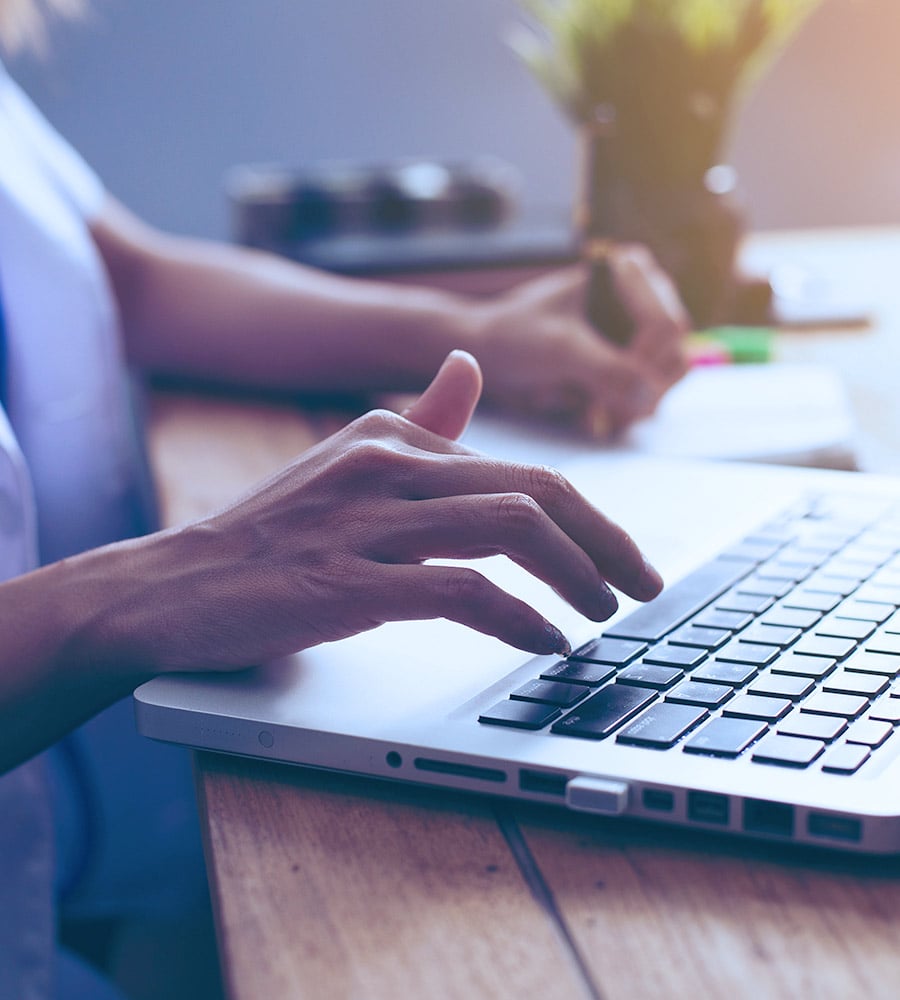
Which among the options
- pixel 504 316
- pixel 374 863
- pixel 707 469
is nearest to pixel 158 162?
pixel 504 316

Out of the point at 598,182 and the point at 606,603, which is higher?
the point at 598,182

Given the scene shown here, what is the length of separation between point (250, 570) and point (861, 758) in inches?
9.1


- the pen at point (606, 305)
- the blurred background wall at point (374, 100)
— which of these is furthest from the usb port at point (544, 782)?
the blurred background wall at point (374, 100)

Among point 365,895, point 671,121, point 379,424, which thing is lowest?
point 365,895

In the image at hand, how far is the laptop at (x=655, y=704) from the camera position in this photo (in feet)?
1.13

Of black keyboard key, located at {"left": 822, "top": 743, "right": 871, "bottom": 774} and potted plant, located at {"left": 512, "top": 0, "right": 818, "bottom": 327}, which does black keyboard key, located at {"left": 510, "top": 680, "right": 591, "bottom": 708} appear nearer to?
black keyboard key, located at {"left": 822, "top": 743, "right": 871, "bottom": 774}

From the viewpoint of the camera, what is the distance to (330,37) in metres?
2.10

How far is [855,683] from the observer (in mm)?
394

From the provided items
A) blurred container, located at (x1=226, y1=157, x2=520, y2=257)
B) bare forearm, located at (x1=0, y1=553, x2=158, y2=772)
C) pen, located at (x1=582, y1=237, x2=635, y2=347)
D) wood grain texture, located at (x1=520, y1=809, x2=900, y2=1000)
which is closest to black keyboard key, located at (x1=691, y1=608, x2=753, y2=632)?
wood grain texture, located at (x1=520, y1=809, x2=900, y2=1000)

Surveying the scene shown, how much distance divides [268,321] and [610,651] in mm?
646

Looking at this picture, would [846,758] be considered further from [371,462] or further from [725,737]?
[371,462]

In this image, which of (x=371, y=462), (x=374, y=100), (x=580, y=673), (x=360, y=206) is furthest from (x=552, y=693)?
(x=374, y=100)

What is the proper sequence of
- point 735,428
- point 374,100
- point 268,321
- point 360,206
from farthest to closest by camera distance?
point 374,100 < point 360,206 < point 268,321 < point 735,428

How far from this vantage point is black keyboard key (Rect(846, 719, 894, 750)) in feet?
1.17
